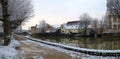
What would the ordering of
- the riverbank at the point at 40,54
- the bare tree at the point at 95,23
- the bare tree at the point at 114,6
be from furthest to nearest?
1. the bare tree at the point at 95,23
2. the bare tree at the point at 114,6
3. the riverbank at the point at 40,54

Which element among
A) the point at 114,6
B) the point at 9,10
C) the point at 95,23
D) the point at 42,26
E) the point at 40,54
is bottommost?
the point at 40,54

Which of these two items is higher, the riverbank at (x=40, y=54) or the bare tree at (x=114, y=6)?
the bare tree at (x=114, y=6)

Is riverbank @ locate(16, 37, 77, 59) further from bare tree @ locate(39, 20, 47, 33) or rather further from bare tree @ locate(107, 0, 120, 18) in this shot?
bare tree @ locate(39, 20, 47, 33)

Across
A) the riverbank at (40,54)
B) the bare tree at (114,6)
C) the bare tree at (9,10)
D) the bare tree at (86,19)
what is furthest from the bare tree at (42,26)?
the riverbank at (40,54)

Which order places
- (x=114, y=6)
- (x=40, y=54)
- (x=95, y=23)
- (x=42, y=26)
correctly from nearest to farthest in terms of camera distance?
(x=40, y=54) → (x=114, y=6) → (x=95, y=23) → (x=42, y=26)

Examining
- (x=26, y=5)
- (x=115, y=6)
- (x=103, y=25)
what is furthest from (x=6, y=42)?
(x=103, y=25)

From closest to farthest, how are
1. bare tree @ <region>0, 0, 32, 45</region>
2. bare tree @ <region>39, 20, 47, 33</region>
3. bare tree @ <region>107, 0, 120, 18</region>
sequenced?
bare tree @ <region>0, 0, 32, 45</region> < bare tree @ <region>107, 0, 120, 18</region> < bare tree @ <region>39, 20, 47, 33</region>

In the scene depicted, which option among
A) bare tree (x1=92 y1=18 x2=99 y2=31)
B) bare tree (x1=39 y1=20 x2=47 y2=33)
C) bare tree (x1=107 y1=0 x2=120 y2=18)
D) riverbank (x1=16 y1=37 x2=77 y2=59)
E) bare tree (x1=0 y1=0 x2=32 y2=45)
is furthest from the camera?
bare tree (x1=39 y1=20 x2=47 y2=33)

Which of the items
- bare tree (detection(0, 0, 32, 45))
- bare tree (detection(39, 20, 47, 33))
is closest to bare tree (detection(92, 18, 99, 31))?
bare tree (detection(39, 20, 47, 33))

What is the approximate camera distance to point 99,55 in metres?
21.2

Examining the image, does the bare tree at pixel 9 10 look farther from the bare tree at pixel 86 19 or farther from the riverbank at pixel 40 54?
the bare tree at pixel 86 19

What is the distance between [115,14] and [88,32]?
41.6 metres

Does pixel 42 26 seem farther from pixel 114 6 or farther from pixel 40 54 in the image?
pixel 40 54

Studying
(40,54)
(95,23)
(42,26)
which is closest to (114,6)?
(40,54)
